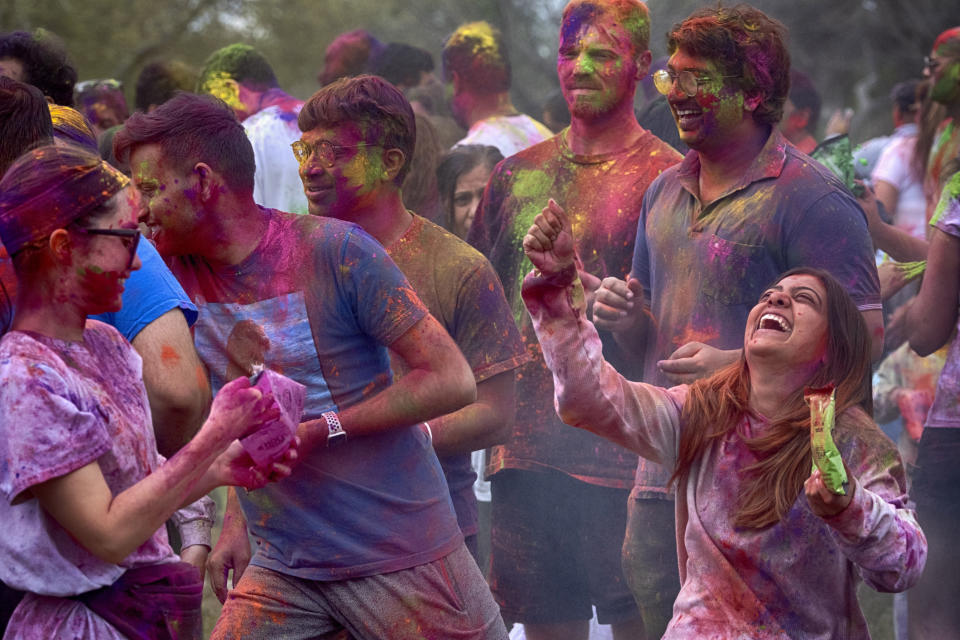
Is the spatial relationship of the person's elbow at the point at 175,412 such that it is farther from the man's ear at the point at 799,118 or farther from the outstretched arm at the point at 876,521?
the man's ear at the point at 799,118

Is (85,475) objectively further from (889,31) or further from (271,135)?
(889,31)

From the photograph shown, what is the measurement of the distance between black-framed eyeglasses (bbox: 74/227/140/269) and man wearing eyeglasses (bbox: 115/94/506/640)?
583 mm

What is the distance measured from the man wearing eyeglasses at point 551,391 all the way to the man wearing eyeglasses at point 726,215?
289 millimetres

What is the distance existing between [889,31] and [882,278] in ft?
62.5

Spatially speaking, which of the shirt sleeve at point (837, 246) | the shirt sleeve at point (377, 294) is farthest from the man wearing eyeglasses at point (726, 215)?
the shirt sleeve at point (377, 294)

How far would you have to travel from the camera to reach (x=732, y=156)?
3621 mm

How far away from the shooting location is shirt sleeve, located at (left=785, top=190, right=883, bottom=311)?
3.34 m

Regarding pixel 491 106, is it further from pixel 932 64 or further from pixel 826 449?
pixel 826 449

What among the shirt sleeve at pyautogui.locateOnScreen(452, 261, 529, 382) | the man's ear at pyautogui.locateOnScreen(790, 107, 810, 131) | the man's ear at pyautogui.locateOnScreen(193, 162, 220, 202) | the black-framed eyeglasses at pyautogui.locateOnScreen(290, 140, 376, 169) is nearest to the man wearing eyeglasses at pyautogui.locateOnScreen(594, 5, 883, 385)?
the shirt sleeve at pyautogui.locateOnScreen(452, 261, 529, 382)

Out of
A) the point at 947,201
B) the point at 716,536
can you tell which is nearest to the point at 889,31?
the point at 947,201

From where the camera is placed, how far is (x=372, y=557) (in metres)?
2.94

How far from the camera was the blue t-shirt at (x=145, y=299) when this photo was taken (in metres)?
2.74

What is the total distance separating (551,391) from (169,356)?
65.5 inches

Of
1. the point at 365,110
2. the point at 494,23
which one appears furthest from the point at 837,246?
the point at 494,23
